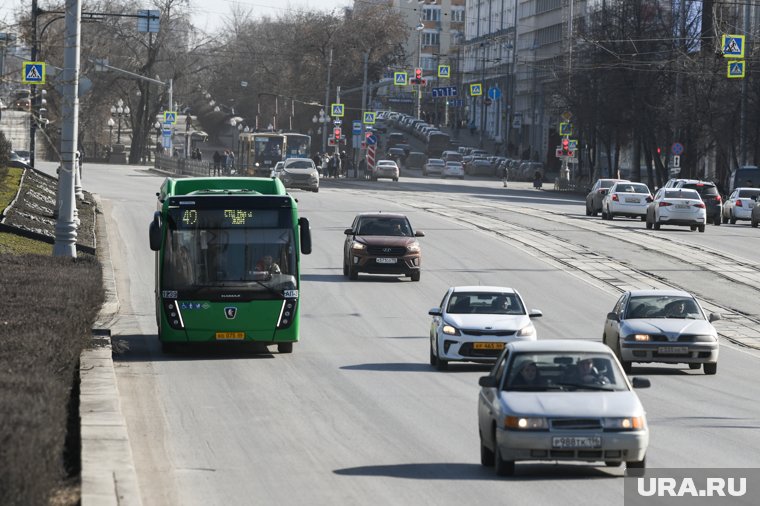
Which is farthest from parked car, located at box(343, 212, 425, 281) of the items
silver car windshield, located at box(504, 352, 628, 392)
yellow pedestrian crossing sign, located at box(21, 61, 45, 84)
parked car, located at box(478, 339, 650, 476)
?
silver car windshield, located at box(504, 352, 628, 392)

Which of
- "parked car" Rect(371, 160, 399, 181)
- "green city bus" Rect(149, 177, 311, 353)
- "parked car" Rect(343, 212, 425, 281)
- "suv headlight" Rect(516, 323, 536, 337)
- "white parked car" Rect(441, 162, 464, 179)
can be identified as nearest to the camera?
"suv headlight" Rect(516, 323, 536, 337)

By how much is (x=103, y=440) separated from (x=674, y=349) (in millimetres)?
13304

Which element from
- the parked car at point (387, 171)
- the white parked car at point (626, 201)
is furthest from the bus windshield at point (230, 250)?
the parked car at point (387, 171)

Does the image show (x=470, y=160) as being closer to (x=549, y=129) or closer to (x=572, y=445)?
(x=549, y=129)

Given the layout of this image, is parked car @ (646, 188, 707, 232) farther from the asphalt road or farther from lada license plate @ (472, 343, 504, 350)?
lada license plate @ (472, 343, 504, 350)

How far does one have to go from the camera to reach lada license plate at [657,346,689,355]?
78.1 ft

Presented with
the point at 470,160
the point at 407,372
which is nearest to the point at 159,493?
the point at 407,372

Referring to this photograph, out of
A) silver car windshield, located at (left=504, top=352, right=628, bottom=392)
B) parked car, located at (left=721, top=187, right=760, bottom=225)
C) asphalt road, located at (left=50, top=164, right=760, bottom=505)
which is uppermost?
parked car, located at (left=721, top=187, right=760, bottom=225)

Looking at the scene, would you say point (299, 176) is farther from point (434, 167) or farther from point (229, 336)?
point (229, 336)

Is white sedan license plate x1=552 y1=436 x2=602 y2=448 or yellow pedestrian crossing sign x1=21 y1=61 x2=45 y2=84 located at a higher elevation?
yellow pedestrian crossing sign x1=21 y1=61 x2=45 y2=84

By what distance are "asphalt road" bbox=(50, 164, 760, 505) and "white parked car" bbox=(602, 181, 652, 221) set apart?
10902 mm

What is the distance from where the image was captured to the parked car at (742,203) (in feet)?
210

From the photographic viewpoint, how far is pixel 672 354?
23828 millimetres

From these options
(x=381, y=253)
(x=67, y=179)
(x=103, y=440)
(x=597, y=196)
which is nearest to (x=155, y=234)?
(x=67, y=179)
